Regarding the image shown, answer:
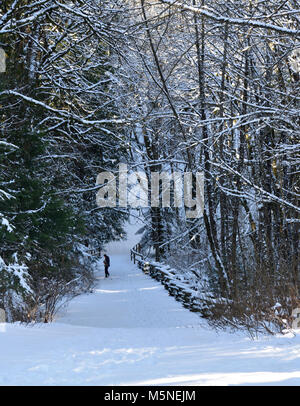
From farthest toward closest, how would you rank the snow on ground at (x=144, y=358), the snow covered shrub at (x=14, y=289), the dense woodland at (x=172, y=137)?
the snow covered shrub at (x=14, y=289) < the dense woodland at (x=172, y=137) < the snow on ground at (x=144, y=358)

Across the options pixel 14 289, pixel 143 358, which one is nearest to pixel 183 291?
pixel 14 289

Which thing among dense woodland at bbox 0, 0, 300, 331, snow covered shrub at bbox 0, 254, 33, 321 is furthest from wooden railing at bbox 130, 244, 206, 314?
snow covered shrub at bbox 0, 254, 33, 321

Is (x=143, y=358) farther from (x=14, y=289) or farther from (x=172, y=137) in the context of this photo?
(x=172, y=137)

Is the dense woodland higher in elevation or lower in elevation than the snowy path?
higher

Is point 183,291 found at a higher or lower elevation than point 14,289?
lower

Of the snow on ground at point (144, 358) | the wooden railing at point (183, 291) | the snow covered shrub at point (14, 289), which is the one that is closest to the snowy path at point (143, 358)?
the snow on ground at point (144, 358)

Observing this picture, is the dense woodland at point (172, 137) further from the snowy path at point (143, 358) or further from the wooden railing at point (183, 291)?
the snowy path at point (143, 358)

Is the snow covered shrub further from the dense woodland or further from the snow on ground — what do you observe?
the snow on ground

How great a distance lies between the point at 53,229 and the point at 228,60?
601 centimetres

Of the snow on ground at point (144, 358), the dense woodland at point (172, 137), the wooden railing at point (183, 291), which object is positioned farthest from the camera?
the wooden railing at point (183, 291)

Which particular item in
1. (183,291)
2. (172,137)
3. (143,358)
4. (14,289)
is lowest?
(183,291)
